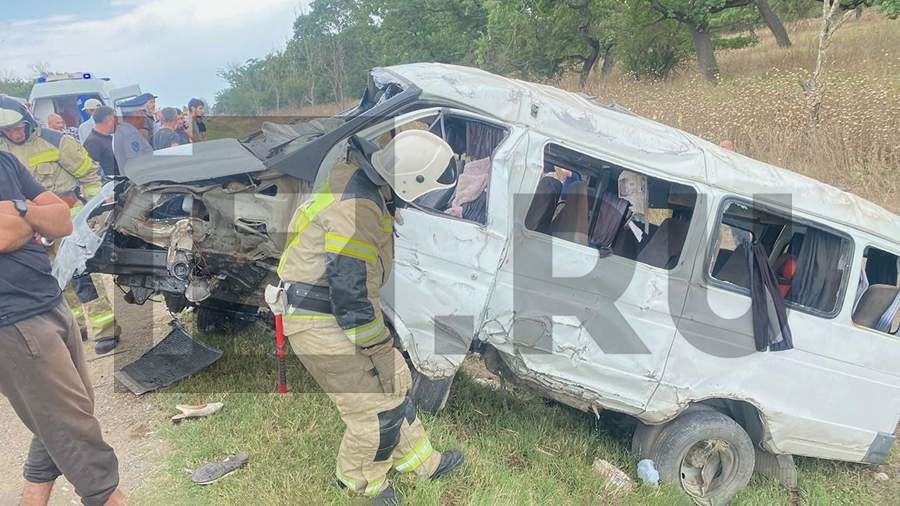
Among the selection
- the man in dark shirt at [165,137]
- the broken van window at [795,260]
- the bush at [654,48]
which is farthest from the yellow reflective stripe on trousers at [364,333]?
the bush at [654,48]

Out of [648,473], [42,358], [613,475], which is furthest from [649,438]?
[42,358]

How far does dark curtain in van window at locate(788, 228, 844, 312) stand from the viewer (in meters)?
3.56

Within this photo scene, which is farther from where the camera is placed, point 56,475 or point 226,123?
point 226,123

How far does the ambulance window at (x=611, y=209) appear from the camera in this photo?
11.2ft

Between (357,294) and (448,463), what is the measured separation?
4.16 ft

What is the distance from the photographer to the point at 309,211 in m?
2.71

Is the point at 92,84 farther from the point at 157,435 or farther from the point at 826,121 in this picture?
the point at 826,121

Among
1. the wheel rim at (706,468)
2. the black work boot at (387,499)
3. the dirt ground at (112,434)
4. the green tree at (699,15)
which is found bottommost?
the wheel rim at (706,468)

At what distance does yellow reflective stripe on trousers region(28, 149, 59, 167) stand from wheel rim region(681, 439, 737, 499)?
549cm

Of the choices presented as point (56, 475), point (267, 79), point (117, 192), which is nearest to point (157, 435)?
point (56, 475)

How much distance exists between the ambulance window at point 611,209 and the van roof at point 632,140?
11 cm

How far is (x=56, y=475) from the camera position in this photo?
293 cm

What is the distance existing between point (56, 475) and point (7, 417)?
1491 millimetres

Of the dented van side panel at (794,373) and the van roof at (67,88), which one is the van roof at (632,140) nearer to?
the dented van side panel at (794,373)
